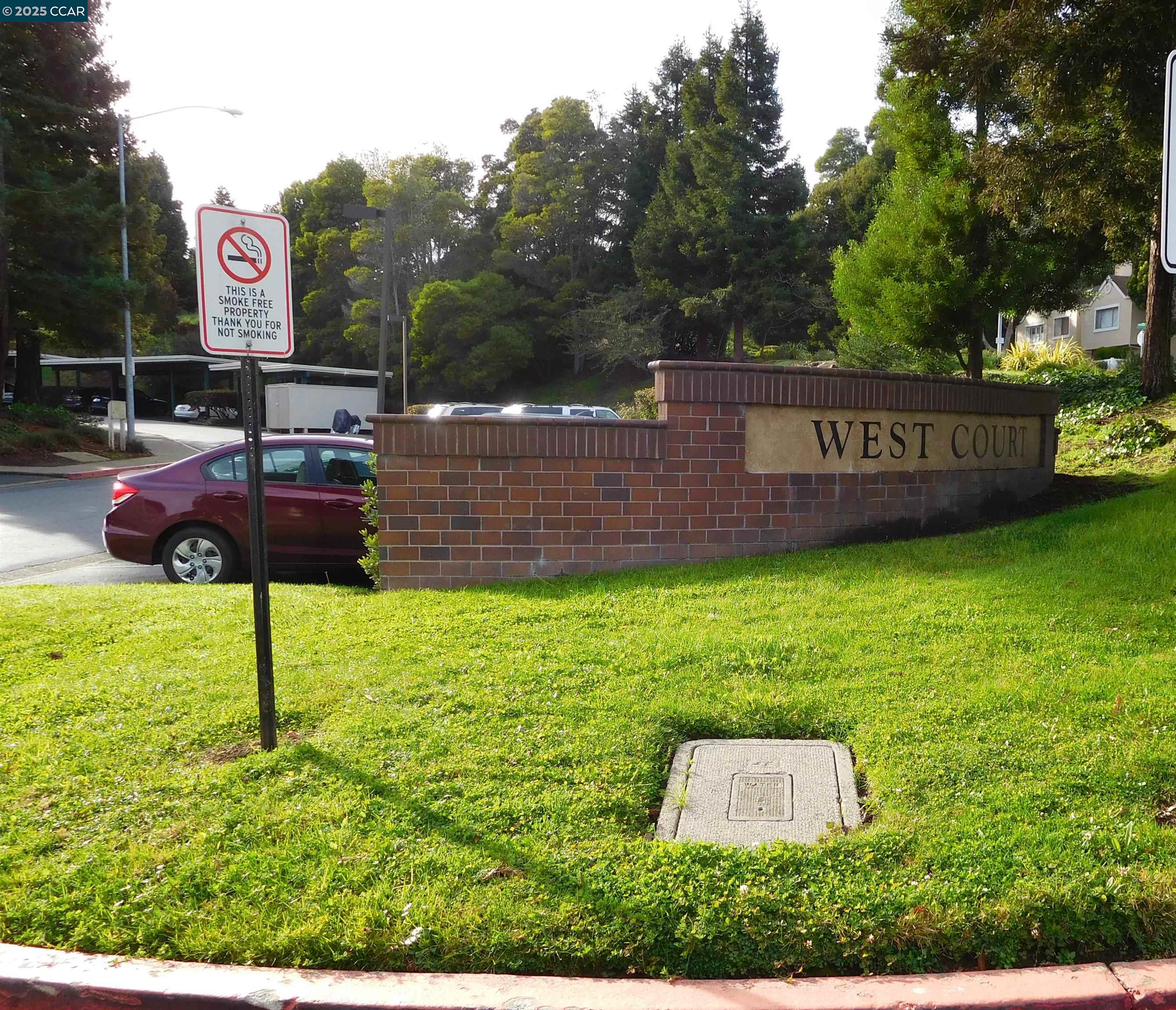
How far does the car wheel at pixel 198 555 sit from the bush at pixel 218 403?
53097mm

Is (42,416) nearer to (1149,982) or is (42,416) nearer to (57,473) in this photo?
(57,473)

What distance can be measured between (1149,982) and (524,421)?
18.7 ft

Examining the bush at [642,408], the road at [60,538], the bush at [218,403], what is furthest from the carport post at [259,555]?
the bush at [218,403]

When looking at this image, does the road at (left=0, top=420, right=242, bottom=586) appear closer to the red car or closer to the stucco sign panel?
the red car

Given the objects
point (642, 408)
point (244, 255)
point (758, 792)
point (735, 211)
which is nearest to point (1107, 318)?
point (735, 211)

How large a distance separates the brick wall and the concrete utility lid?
347cm

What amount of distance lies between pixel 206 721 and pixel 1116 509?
751 centimetres

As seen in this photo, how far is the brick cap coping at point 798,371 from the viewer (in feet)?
25.2

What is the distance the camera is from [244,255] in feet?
14.0

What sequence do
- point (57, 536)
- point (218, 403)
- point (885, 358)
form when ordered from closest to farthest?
point (57, 536), point (885, 358), point (218, 403)

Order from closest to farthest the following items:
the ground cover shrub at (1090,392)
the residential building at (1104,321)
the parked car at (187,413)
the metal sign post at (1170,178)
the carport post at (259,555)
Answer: the metal sign post at (1170,178) → the carport post at (259,555) → the ground cover shrub at (1090,392) → the residential building at (1104,321) → the parked car at (187,413)

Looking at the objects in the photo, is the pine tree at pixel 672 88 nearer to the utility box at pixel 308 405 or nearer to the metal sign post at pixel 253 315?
the utility box at pixel 308 405

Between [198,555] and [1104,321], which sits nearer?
[198,555]

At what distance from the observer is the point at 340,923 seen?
10.1 ft
